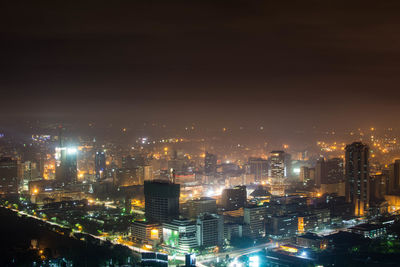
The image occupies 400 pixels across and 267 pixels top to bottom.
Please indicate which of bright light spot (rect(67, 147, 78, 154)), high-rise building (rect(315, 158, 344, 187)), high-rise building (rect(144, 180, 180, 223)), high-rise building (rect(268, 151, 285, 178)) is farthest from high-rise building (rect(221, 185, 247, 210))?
bright light spot (rect(67, 147, 78, 154))

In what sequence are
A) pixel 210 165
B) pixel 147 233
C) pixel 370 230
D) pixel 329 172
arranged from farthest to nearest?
pixel 210 165 → pixel 329 172 → pixel 370 230 → pixel 147 233

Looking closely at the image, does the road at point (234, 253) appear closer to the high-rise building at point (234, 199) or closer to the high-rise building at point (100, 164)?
the high-rise building at point (234, 199)

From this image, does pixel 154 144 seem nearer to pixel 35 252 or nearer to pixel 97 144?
pixel 97 144

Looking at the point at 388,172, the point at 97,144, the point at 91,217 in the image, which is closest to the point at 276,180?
the point at 388,172

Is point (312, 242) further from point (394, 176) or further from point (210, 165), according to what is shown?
point (210, 165)

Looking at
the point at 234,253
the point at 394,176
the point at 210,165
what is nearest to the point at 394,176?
the point at 394,176

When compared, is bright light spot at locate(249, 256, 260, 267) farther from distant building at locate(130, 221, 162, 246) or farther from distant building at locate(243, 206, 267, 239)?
distant building at locate(130, 221, 162, 246)
